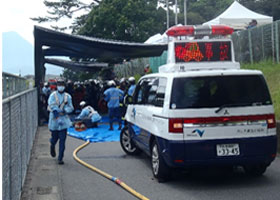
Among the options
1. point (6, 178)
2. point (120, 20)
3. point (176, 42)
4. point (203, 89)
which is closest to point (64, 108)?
point (176, 42)

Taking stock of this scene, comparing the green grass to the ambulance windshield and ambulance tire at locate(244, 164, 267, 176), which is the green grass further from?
the ambulance windshield

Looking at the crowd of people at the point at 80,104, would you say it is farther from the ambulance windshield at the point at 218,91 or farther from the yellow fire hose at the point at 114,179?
the ambulance windshield at the point at 218,91

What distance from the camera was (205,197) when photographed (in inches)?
257

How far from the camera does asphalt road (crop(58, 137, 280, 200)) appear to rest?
670 centimetres

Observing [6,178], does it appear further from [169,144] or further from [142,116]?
[142,116]

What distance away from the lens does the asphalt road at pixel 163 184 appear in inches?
264

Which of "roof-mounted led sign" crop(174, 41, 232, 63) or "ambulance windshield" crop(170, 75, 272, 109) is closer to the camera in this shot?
"ambulance windshield" crop(170, 75, 272, 109)

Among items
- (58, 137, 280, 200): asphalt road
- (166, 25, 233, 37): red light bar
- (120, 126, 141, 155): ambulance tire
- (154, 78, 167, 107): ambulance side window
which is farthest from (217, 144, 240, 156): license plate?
(166, 25, 233, 37): red light bar

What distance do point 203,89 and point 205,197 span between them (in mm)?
1698

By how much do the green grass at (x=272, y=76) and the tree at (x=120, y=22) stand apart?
2510cm

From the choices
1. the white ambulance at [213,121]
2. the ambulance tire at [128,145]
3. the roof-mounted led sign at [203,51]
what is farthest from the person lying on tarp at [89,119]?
the white ambulance at [213,121]

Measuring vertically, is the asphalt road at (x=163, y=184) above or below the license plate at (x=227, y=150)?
below

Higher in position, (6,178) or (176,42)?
(176,42)

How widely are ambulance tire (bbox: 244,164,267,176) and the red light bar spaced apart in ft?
11.8
